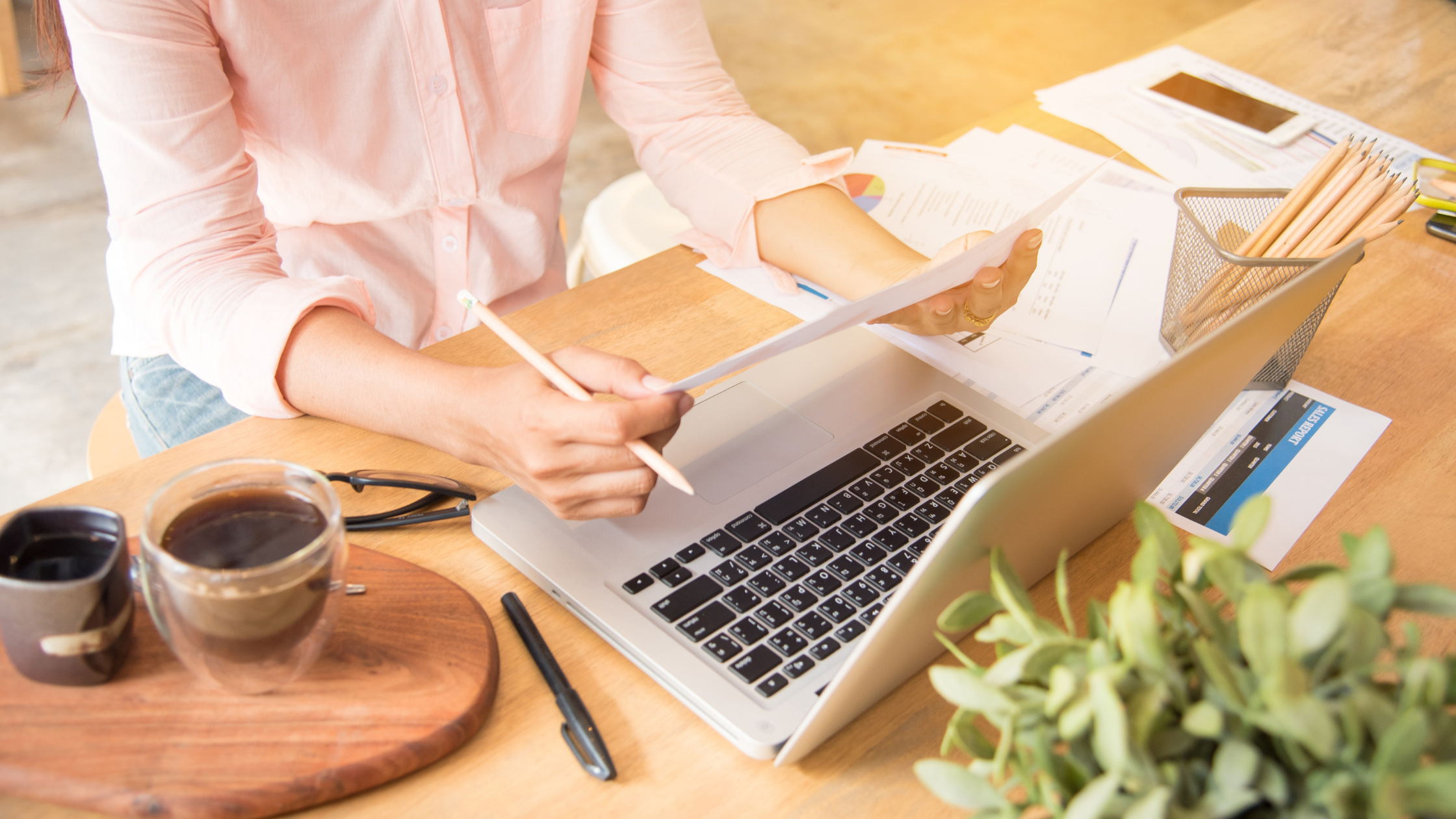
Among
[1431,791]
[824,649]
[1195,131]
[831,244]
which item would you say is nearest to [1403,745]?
[1431,791]

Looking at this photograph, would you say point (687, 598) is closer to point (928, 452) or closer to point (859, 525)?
point (859, 525)

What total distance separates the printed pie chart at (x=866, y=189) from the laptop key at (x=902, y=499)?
477 mm

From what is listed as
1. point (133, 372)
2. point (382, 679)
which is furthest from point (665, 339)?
point (133, 372)

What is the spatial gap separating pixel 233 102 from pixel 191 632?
61 centimetres

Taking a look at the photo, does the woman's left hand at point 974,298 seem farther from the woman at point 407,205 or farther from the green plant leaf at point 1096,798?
the green plant leaf at point 1096,798

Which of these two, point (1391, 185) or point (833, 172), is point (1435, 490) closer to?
point (1391, 185)

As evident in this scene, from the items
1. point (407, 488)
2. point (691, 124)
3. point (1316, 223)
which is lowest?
point (407, 488)

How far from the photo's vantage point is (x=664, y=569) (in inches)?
24.5

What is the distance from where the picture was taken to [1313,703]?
0.33 meters

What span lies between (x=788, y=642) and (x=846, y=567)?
0.08 meters

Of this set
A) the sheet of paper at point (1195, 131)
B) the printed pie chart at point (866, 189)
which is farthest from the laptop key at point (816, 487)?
the sheet of paper at point (1195, 131)

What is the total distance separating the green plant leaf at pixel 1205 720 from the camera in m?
0.34

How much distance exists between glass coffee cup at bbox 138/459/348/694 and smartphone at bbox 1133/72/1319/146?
123 cm

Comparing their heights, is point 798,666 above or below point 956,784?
below
